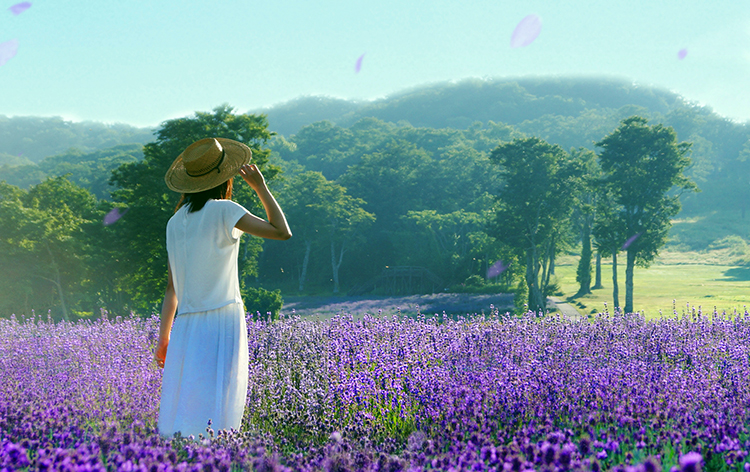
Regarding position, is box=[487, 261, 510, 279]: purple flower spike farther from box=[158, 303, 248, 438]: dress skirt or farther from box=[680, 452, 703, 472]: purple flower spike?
box=[680, 452, 703, 472]: purple flower spike

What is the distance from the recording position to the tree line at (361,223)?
1582cm

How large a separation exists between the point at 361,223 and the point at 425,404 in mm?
35055

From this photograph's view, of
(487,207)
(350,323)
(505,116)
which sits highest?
(505,116)

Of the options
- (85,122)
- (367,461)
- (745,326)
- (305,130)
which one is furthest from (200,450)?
(85,122)

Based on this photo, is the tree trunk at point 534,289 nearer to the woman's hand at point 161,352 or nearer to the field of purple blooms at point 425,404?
the field of purple blooms at point 425,404

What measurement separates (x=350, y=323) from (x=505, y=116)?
155m

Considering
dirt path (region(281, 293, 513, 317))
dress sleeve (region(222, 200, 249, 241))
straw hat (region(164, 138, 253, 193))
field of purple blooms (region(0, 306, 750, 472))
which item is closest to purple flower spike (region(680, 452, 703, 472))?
field of purple blooms (region(0, 306, 750, 472))

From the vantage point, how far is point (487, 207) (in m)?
38.5

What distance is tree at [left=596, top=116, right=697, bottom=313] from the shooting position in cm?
2067

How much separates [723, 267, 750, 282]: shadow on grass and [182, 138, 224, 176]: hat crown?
39.7 metres

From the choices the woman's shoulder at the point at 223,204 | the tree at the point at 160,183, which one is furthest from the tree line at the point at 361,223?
the woman's shoulder at the point at 223,204

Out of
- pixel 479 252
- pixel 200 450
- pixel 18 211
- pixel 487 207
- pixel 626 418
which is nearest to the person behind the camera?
pixel 200 450

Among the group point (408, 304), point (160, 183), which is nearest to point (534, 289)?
point (408, 304)

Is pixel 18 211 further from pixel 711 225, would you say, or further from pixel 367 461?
pixel 711 225
